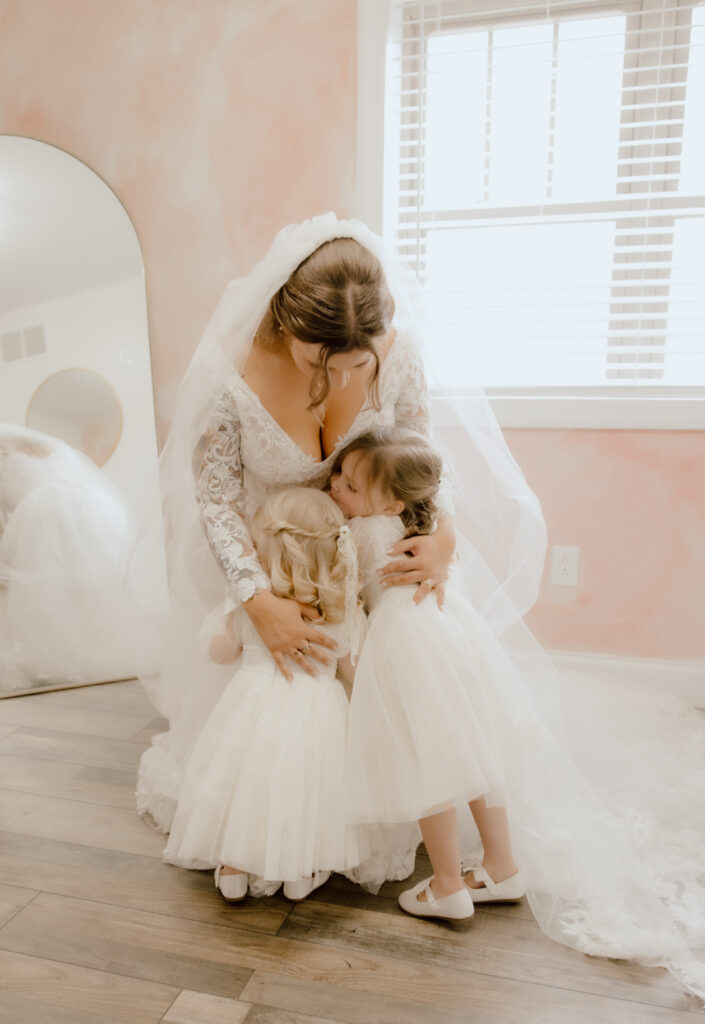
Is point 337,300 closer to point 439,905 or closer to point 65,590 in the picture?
point 439,905

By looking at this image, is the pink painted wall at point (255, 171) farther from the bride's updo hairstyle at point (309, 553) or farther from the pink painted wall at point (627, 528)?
the bride's updo hairstyle at point (309, 553)

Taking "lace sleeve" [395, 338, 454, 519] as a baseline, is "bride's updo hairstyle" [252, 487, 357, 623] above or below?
below

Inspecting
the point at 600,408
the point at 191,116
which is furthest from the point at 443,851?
the point at 191,116

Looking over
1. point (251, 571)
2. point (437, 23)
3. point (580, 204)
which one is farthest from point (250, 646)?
point (437, 23)

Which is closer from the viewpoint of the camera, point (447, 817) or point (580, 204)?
point (447, 817)

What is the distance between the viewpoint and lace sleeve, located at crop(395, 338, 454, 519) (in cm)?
156

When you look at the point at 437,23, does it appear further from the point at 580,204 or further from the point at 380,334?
the point at 380,334

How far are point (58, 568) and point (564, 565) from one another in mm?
1417

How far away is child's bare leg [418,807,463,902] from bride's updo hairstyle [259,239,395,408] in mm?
774

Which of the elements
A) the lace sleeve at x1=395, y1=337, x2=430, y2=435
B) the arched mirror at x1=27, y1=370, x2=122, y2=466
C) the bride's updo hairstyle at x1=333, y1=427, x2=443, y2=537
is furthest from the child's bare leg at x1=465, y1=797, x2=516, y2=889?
the arched mirror at x1=27, y1=370, x2=122, y2=466

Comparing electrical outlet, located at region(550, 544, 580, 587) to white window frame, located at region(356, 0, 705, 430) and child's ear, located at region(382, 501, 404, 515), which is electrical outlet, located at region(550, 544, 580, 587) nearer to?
white window frame, located at region(356, 0, 705, 430)

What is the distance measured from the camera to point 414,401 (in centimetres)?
159

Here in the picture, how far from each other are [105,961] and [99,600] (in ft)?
3.93

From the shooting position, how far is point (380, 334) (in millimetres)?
1362
